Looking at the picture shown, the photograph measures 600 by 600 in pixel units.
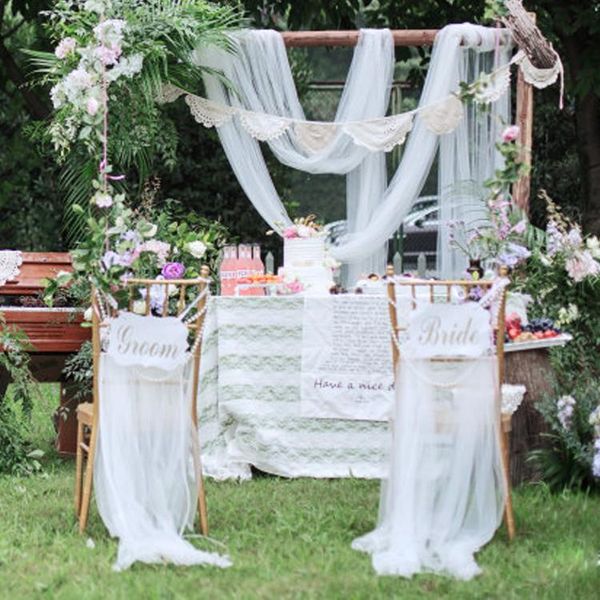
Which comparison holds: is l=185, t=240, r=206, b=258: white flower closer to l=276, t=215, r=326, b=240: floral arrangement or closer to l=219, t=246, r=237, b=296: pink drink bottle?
l=219, t=246, r=237, b=296: pink drink bottle

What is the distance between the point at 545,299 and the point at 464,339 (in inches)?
78.9

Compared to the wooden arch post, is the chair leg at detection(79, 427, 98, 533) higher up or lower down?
lower down

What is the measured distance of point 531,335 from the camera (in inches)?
236

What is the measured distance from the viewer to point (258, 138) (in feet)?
24.0

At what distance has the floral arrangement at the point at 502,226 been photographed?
16.5 ft

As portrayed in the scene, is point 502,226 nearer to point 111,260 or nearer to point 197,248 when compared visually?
point 197,248

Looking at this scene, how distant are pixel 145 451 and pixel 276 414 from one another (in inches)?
63.0

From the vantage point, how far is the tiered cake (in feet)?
21.6

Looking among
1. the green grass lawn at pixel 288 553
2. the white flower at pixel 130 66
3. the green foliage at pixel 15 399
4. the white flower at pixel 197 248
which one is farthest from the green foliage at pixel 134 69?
the green grass lawn at pixel 288 553

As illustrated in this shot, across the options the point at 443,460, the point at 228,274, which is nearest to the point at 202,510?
the point at 443,460

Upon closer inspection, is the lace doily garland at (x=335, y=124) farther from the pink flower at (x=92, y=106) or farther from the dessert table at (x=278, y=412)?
the pink flower at (x=92, y=106)

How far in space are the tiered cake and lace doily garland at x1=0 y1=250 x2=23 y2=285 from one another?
4.74 feet

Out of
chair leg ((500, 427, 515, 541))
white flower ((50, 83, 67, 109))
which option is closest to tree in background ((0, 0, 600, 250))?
white flower ((50, 83, 67, 109))

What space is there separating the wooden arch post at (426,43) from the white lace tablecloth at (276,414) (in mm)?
1515
